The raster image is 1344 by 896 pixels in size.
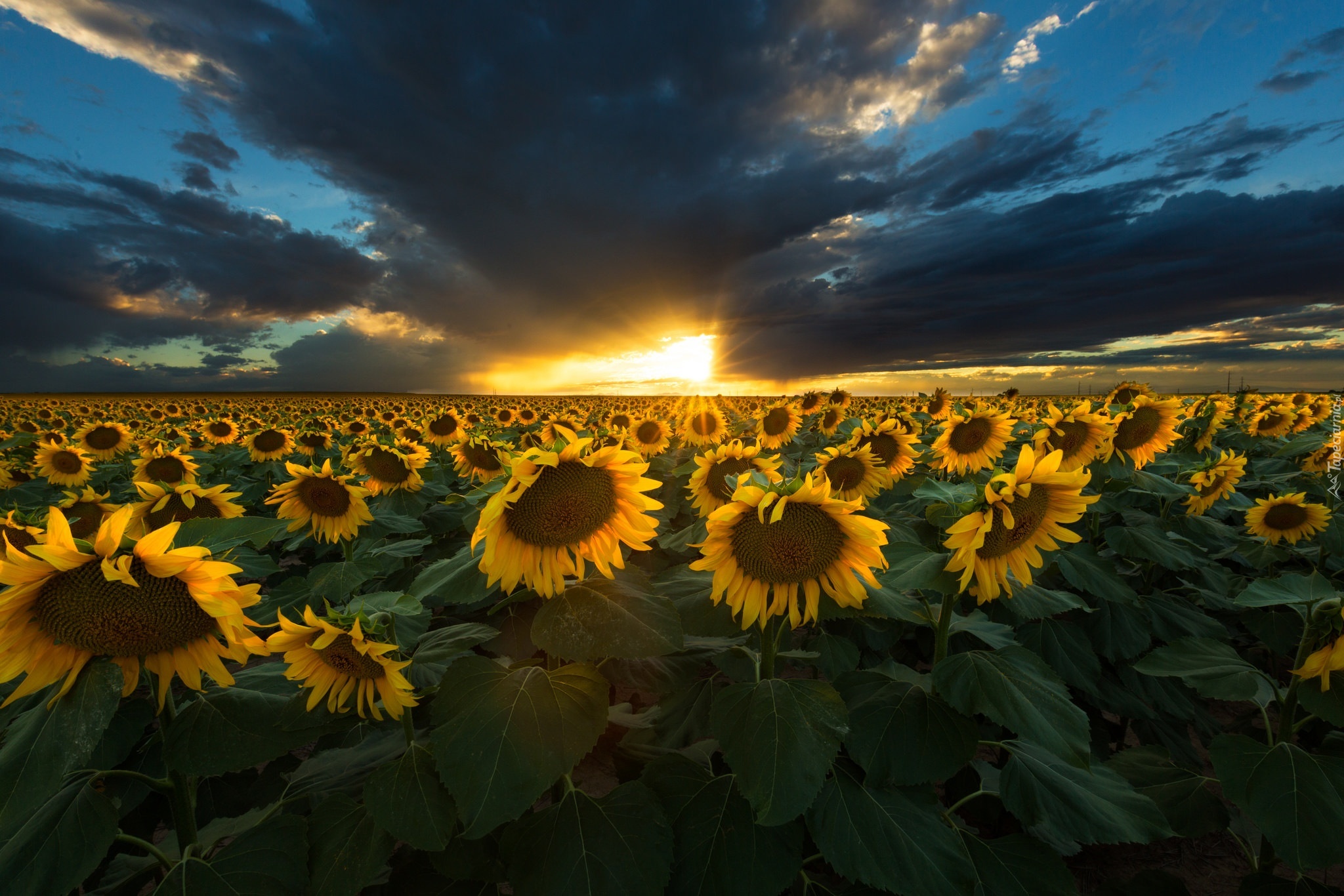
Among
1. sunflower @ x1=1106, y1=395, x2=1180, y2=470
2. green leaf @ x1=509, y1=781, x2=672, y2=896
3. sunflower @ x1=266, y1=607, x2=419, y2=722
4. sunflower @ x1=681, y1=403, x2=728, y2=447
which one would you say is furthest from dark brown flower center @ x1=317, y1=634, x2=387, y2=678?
sunflower @ x1=681, y1=403, x2=728, y2=447

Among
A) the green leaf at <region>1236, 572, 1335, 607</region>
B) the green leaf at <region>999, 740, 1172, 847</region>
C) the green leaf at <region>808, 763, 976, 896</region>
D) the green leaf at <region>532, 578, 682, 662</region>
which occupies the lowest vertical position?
the green leaf at <region>999, 740, 1172, 847</region>

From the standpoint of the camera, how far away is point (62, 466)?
28.1 feet

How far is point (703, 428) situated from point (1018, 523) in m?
7.90

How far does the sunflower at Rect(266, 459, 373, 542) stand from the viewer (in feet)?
13.9

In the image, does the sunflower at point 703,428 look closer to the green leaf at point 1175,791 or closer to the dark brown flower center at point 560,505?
the green leaf at point 1175,791

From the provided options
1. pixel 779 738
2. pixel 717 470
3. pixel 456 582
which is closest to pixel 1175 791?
pixel 779 738

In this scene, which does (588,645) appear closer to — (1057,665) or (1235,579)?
(1057,665)

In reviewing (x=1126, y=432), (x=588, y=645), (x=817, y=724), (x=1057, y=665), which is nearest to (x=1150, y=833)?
(x=817, y=724)

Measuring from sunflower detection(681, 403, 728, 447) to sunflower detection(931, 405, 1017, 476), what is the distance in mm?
3880

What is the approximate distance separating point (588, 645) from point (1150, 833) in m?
2.23

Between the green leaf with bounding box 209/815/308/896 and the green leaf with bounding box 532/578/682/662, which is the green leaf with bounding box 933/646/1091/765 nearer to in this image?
the green leaf with bounding box 532/578/682/662

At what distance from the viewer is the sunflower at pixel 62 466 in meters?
8.46

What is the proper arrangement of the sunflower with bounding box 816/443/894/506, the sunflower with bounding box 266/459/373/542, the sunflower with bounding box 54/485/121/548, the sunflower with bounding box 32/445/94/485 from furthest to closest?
the sunflower with bounding box 32/445/94/485 < the sunflower with bounding box 816/443/894/506 < the sunflower with bounding box 54/485/121/548 < the sunflower with bounding box 266/459/373/542

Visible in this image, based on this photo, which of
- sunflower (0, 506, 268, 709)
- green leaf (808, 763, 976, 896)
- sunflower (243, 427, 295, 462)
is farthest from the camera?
sunflower (243, 427, 295, 462)
